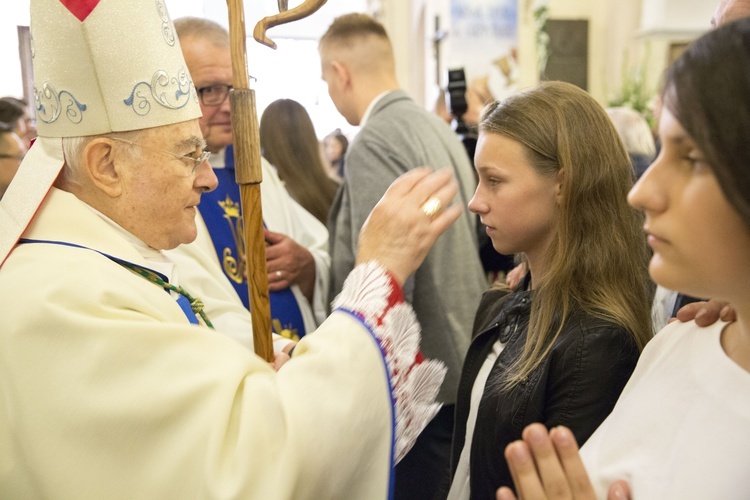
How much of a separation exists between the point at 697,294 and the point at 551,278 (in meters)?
0.70

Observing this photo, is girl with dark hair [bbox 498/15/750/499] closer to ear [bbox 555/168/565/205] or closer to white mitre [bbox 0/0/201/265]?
ear [bbox 555/168/565/205]

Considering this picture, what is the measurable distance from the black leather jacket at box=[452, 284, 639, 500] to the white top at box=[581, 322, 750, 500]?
340 mm

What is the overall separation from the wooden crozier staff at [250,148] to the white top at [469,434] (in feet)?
1.73

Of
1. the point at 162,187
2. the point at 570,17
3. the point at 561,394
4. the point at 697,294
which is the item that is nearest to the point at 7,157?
the point at 162,187

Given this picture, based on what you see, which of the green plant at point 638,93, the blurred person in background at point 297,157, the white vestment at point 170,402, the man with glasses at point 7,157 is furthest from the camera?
the green plant at point 638,93

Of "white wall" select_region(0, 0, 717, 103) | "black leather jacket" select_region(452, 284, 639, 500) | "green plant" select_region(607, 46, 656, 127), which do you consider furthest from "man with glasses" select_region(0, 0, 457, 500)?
"green plant" select_region(607, 46, 656, 127)

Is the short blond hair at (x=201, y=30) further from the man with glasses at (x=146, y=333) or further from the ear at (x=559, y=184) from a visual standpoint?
the ear at (x=559, y=184)

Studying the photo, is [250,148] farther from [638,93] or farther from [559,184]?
[638,93]

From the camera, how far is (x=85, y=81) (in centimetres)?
160

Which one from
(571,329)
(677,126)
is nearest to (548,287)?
(571,329)

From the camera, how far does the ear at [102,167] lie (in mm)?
1571

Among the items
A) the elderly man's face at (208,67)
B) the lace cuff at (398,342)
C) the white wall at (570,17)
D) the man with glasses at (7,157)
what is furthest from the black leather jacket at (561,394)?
the white wall at (570,17)

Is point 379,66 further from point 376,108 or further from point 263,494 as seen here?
point 263,494

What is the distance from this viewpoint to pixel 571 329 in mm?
1583
